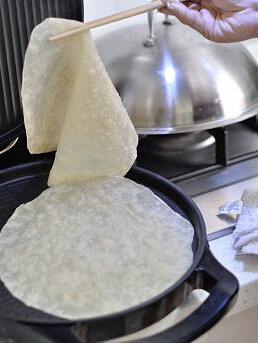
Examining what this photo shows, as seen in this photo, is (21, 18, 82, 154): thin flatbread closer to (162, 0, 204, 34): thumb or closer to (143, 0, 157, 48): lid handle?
(162, 0, 204, 34): thumb

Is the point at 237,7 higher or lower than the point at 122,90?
higher

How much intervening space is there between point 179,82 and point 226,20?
0.56ft

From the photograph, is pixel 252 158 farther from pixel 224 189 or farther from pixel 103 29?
pixel 103 29

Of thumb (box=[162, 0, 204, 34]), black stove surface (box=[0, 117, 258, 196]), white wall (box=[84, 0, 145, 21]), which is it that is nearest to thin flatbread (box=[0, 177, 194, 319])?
black stove surface (box=[0, 117, 258, 196])

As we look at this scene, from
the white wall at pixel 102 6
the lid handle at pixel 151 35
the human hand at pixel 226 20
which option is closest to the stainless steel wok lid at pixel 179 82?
the lid handle at pixel 151 35

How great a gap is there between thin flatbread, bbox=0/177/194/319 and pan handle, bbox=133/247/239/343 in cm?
4

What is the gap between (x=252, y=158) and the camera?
1.30 meters

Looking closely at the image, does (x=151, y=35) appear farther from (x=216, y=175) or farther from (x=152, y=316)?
(x=152, y=316)

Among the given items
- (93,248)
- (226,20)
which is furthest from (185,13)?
(93,248)

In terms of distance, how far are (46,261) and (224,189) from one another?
457mm

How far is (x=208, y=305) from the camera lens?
2.68 feet

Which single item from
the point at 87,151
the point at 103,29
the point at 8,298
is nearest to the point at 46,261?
the point at 8,298

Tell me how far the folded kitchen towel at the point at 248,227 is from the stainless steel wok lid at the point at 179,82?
0.19 metres

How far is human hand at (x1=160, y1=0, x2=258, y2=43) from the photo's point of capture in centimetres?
108
